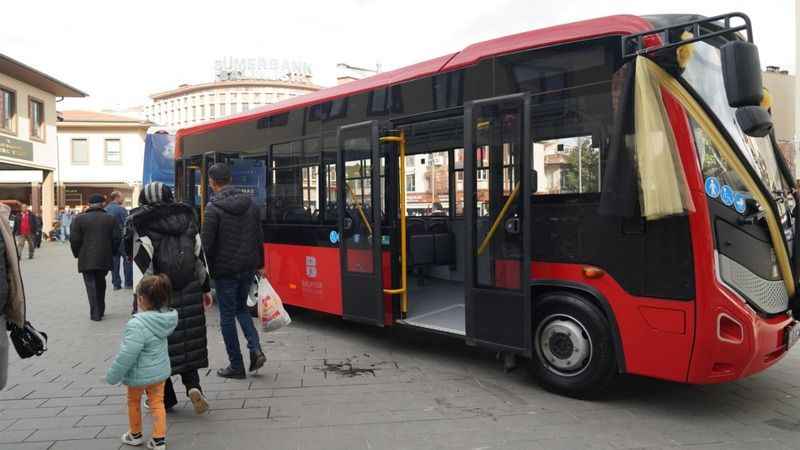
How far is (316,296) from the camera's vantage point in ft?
24.8

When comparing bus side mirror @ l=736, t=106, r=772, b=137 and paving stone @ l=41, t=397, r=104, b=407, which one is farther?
paving stone @ l=41, t=397, r=104, b=407

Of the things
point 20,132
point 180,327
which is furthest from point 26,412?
point 20,132

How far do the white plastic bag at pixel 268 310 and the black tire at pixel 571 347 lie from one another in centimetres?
228

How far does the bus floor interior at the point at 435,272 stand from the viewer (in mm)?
6859

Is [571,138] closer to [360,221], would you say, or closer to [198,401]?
[360,221]

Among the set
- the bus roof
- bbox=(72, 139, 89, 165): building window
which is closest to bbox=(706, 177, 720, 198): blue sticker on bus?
the bus roof

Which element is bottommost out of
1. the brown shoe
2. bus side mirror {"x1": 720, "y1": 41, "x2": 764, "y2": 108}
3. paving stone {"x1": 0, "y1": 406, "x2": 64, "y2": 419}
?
paving stone {"x1": 0, "y1": 406, "x2": 64, "y2": 419}

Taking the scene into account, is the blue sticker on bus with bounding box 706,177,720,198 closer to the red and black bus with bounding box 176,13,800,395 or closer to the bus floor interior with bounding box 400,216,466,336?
the red and black bus with bounding box 176,13,800,395

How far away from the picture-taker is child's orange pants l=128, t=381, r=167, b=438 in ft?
12.7

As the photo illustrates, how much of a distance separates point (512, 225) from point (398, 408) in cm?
177

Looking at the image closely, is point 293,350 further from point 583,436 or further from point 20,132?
point 20,132

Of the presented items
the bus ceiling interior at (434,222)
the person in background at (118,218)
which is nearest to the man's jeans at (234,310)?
the bus ceiling interior at (434,222)

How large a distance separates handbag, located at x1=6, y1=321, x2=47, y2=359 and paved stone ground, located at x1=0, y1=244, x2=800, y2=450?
91 centimetres

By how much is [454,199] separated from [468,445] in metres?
3.89
